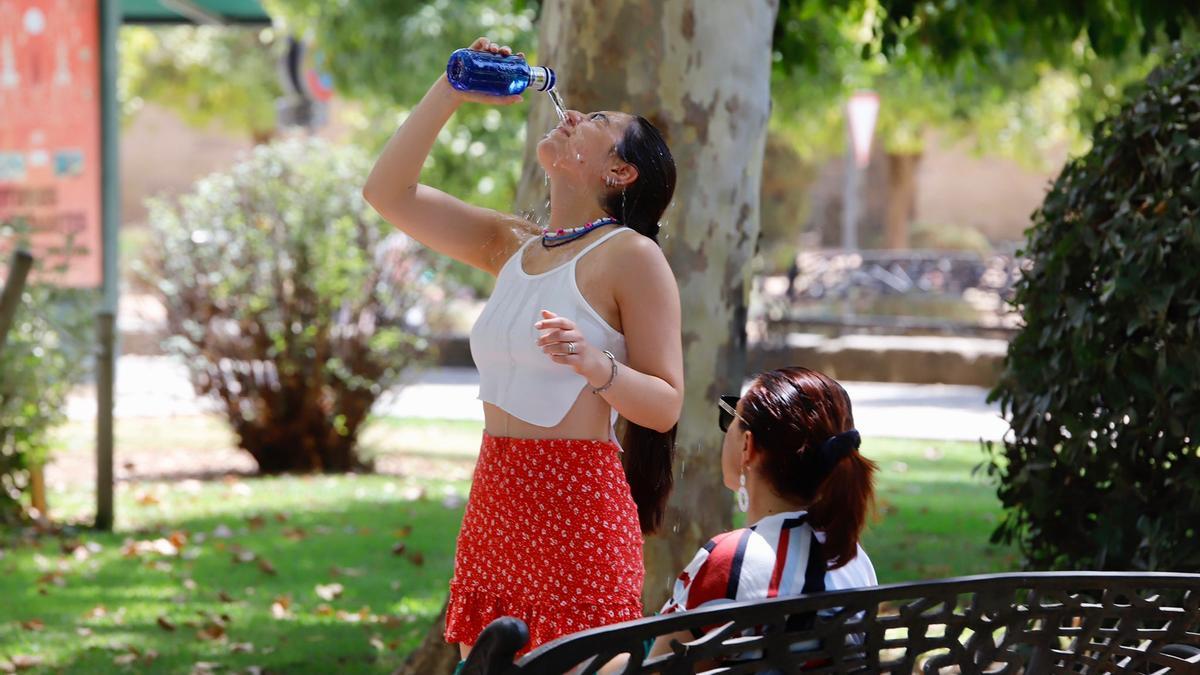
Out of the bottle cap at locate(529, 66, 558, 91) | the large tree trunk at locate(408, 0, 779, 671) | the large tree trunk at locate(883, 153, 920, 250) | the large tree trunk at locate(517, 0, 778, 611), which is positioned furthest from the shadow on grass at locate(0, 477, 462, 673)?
the large tree trunk at locate(883, 153, 920, 250)

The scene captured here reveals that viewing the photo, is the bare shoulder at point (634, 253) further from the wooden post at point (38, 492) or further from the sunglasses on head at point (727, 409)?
the wooden post at point (38, 492)

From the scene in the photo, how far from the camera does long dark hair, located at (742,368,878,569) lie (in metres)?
2.31

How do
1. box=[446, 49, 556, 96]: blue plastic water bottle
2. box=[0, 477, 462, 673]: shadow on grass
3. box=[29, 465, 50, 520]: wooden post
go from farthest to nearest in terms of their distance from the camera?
box=[29, 465, 50, 520]: wooden post, box=[0, 477, 462, 673]: shadow on grass, box=[446, 49, 556, 96]: blue plastic water bottle

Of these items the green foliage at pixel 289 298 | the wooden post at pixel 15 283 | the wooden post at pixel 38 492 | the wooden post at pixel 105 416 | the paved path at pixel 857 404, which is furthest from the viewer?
the paved path at pixel 857 404

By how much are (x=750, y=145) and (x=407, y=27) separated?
1259 centimetres

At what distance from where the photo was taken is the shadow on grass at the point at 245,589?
5266 millimetres

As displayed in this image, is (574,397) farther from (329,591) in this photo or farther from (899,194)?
(899,194)

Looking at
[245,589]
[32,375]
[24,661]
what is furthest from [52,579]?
[32,375]

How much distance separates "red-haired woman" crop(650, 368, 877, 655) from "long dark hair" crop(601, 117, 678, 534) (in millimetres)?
525

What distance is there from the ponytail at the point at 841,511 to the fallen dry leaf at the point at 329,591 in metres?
4.22

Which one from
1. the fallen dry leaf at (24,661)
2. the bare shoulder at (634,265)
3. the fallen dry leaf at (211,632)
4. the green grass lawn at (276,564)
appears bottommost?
the green grass lawn at (276,564)

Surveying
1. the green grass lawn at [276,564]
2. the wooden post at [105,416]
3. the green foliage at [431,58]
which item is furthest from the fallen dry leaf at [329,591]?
the green foliage at [431,58]

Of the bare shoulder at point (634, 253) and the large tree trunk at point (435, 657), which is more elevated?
the bare shoulder at point (634, 253)

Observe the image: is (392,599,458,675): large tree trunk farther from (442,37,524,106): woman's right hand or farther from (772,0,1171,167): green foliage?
(772,0,1171,167): green foliage
